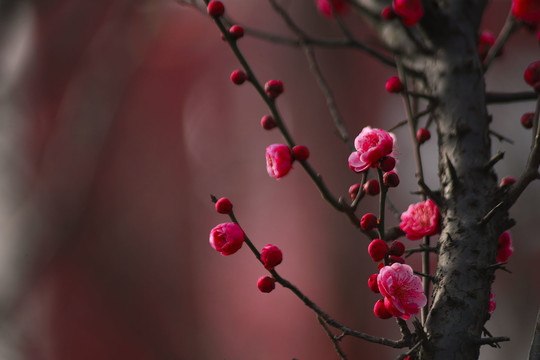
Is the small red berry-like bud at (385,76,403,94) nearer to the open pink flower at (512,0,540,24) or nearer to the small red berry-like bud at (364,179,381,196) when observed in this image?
the small red berry-like bud at (364,179,381,196)

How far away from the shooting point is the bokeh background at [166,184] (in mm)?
2953

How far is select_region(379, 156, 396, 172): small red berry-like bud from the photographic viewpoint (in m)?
0.48

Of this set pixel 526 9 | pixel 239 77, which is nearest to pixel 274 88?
pixel 239 77

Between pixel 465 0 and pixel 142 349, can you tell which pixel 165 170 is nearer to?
pixel 142 349

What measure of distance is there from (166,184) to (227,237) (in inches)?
131

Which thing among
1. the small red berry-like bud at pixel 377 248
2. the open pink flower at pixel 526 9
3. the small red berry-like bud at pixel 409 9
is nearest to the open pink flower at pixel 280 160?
the small red berry-like bud at pixel 377 248

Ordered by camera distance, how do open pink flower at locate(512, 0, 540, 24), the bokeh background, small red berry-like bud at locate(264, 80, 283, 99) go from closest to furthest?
small red berry-like bud at locate(264, 80, 283, 99) < open pink flower at locate(512, 0, 540, 24) < the bokeh background

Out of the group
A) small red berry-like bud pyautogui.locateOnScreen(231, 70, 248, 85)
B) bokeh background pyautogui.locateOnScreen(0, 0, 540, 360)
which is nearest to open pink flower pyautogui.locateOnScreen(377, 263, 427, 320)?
small red berry-like bud pyautogui.locateOnScreen(231, 70, 248, 85)

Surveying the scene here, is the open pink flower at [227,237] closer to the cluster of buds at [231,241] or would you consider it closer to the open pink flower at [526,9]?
the cluster of buds at [231,241]

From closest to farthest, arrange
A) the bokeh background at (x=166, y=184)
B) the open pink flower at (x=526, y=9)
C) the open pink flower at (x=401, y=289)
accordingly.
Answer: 1. the open pink flower at (x=401, y=289)
2. the open pink flower at (x=526, y=9)
3. the bokeh background at (x=166, y=184)

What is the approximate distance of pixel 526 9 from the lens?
69cm

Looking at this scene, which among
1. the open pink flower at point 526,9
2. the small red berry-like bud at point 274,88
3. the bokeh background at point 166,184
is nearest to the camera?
the small red berry-like bud at point 274,88

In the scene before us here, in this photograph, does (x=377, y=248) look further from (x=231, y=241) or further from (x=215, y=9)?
(x=215, y=9)

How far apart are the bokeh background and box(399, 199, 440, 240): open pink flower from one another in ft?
6.74
